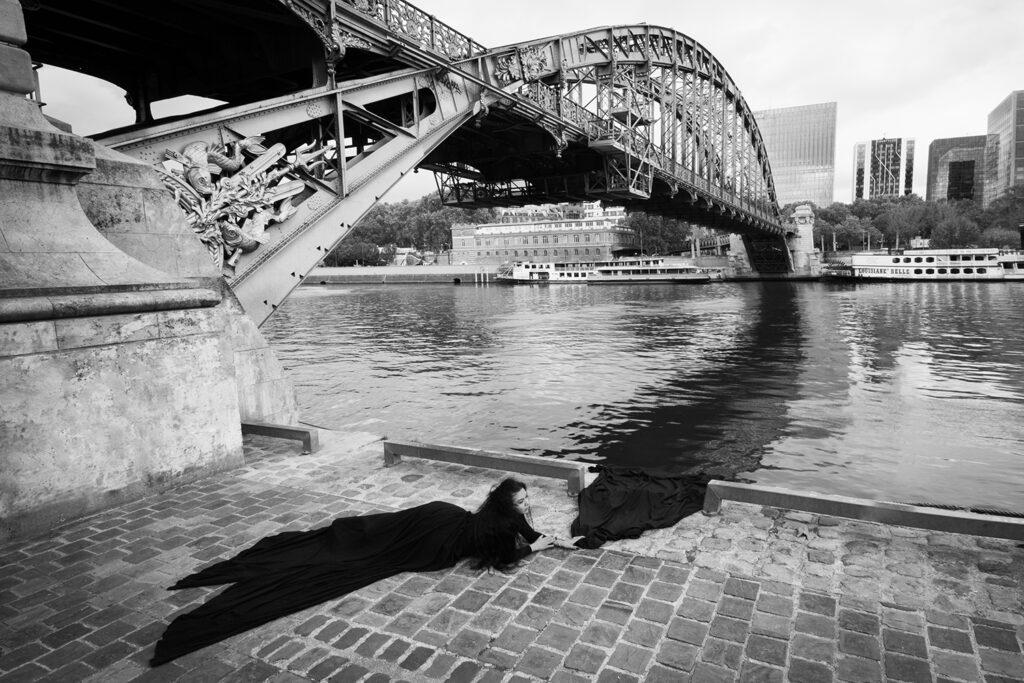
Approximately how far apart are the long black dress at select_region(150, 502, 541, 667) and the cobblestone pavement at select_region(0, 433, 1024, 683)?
0.39 feet

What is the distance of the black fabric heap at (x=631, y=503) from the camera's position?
223 inches

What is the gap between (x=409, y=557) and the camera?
524 cm

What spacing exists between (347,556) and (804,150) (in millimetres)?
206640

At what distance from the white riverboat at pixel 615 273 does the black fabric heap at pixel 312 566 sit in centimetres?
8398

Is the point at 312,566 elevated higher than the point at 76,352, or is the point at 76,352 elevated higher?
the point at 76,352

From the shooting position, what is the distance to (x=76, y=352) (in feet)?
20.6

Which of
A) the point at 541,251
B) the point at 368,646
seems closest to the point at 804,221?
the point at 541,251

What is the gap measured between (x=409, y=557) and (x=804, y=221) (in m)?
92.7

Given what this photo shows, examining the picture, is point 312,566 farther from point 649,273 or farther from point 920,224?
point 920,224

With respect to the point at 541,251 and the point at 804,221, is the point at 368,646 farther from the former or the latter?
the point at 541,251

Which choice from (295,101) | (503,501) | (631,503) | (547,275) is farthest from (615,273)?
(503,501)

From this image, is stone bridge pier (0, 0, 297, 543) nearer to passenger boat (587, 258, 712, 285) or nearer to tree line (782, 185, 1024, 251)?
passenger boat (587, 258, 712, 285)

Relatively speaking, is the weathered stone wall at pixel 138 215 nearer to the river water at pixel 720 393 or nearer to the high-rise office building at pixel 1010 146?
the river water at pixel 720 393

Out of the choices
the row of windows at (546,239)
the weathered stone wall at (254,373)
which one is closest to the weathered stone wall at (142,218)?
the weathered stone wall at (254,373)
